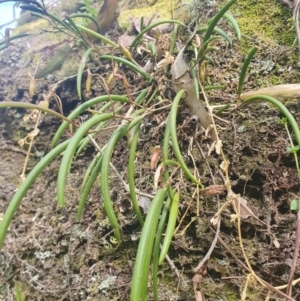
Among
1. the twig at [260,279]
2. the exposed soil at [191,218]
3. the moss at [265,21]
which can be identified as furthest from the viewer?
the moss at [265,21]

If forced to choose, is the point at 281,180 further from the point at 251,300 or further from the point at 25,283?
the point at 25,283

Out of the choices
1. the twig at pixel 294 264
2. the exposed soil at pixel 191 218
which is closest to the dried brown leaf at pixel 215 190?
the exposed soil at pixel 191 218

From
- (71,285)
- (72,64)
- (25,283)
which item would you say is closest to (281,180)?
(71,285)

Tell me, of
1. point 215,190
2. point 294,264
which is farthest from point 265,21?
point 294,264

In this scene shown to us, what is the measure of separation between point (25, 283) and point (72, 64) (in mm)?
885

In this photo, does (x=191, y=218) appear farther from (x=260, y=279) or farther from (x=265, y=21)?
(x=265, y=21)

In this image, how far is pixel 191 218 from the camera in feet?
2.79

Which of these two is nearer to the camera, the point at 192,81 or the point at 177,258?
the point at 177,258

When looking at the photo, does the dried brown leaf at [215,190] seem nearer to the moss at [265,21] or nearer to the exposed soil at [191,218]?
the exposed soil at [191,218]

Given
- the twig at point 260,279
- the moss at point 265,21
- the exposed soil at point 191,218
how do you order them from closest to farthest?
the twig at point 260,279
the exposed soil at point 191,218
the moss at point 265,21

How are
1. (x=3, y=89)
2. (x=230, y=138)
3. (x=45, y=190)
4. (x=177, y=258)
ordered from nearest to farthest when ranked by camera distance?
(x=177, y=258)
(x=230, y=138)
(x=45, y=190)
(x=3, y=89)

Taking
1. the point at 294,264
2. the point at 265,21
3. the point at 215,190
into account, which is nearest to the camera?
the point at 294,264

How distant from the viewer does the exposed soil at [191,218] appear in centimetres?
76

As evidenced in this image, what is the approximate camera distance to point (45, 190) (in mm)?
1218
